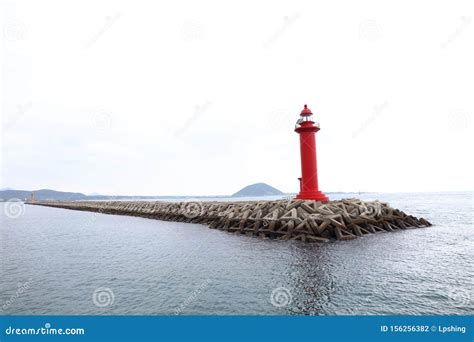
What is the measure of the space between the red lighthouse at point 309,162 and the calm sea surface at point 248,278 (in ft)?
15.9

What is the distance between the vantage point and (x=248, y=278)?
8.81 metres

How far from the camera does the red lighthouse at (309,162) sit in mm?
18562

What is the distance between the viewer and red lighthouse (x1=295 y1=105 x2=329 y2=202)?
18.6 meters

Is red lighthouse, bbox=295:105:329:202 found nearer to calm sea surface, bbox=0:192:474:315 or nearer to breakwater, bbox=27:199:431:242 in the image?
breakwater, bbox=27:199:431:242

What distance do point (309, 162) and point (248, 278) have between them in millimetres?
11511

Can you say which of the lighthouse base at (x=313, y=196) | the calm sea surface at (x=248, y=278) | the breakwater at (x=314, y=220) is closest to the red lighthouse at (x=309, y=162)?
the lighthouse base at (x=313, y=196)

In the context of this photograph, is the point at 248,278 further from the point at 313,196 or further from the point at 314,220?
the point at 313,196

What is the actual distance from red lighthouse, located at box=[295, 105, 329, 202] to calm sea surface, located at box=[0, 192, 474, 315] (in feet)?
15.9

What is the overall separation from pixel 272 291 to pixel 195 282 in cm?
260

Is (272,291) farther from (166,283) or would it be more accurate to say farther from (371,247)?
(371,247)

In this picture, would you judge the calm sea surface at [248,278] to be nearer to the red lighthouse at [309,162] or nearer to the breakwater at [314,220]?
the breakwater at [314,220]

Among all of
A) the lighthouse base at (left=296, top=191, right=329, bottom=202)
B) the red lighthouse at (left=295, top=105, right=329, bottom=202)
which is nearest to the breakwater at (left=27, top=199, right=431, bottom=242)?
the lighthouse base at (left=296, top=191, right=329, bottom=202)
